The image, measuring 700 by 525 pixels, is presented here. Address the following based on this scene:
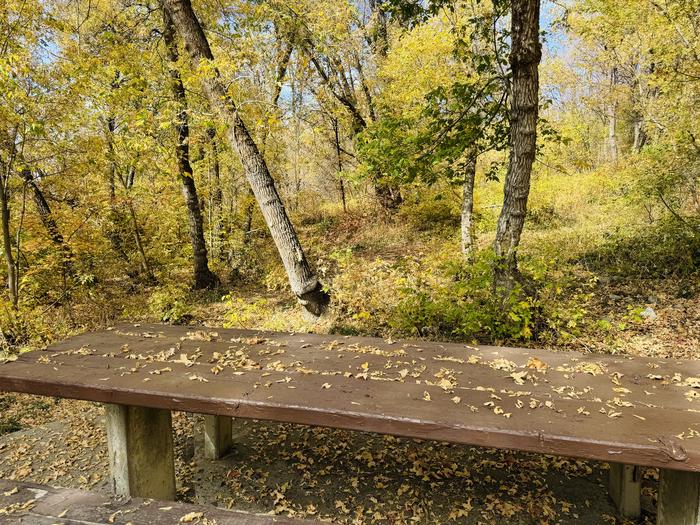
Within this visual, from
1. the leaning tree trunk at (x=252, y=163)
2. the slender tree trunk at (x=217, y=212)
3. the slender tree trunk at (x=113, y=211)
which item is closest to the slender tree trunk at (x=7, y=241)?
the slender tree trunk at (x=113, y=211)

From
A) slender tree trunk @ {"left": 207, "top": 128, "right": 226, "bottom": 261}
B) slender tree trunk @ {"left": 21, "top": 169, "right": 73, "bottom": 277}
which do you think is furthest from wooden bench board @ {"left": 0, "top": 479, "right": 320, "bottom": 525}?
slender tree trunk @ {"left": 207, "top": 128, "right": 226, "bottom": 261}

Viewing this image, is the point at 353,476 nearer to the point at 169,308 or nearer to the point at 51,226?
the point at 169,308

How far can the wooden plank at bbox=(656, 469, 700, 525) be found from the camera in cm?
188

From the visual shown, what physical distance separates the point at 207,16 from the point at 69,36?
284 centimetres

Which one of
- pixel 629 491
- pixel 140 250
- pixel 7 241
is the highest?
pixel 7 241

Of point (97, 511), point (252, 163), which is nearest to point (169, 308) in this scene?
point (252, 163)

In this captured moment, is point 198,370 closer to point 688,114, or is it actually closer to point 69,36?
point 688,114

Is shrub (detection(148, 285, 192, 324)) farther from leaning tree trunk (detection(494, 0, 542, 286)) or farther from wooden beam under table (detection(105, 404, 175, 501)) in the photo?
leaning tree trunk (detection(494, 0, 542, 286))

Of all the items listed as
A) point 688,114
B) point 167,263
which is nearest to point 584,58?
point 688,114

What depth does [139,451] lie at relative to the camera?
2.59 m

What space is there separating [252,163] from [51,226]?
441 cm

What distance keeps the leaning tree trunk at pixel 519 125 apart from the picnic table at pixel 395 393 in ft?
7.55

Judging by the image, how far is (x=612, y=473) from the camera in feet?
9.62

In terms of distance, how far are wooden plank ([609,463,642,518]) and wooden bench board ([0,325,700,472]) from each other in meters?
0.81
